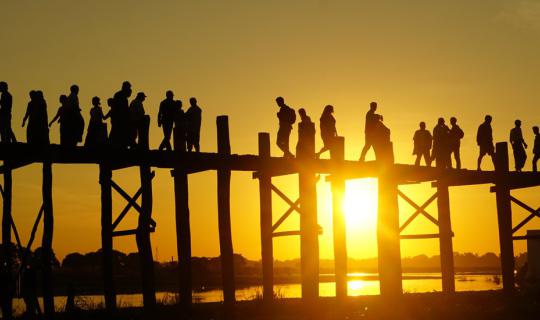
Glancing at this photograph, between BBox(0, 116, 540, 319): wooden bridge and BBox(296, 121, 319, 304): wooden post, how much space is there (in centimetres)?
2

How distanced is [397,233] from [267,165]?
329 centimetres

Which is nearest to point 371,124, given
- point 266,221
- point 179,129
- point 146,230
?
point 266,221

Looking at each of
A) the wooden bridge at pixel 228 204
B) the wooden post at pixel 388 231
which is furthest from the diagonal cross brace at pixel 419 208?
the wooden post at pixel 388 231

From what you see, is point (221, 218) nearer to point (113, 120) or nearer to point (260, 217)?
point (260, 217)

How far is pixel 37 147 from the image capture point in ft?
44.7

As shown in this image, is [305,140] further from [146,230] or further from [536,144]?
[536,144]

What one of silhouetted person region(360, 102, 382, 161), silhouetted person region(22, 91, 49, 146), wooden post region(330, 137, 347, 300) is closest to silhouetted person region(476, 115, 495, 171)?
silhouetted person region(360, 102, 382, 161)

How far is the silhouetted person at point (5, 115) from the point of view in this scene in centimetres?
1411

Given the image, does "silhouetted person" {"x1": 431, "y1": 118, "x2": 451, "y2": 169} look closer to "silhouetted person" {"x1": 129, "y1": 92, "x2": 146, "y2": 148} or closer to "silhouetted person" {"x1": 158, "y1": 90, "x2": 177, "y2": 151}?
"silhouetted person" {"x1": 158, "y1": 90, "x2": 177, "y2": 151}

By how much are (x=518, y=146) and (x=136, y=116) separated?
11120 mm

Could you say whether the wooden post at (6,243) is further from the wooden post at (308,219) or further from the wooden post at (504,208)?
the wooden post at (504,208)

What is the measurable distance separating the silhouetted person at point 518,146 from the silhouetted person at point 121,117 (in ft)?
36.9

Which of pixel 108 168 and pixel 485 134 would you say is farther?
pixel 485 134

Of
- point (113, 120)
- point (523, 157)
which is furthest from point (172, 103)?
point (523, 157)
